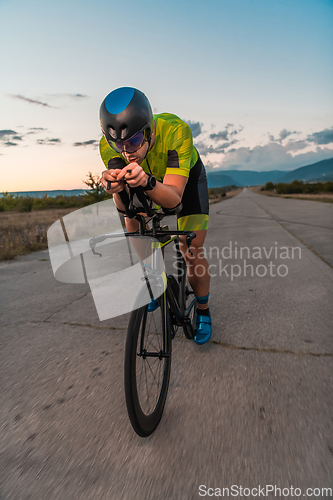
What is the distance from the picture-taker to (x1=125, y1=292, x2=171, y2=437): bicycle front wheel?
5.35 ft

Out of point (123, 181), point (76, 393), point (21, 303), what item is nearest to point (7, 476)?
point (76, 393)

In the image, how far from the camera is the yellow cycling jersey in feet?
6.62

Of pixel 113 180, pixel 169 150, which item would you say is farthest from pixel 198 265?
pixel 113 180

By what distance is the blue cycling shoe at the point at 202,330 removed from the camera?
286 cm

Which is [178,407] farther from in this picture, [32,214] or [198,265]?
[32,214]

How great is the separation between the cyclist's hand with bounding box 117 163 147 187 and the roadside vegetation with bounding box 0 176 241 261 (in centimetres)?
730

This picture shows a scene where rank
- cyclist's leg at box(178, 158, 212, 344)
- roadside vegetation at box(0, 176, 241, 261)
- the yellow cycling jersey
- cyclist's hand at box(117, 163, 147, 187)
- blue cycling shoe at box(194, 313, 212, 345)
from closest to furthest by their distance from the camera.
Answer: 1. cyclist's hand at box(117, 163, 147, 187)
2. the yellow cycling jersey
3. cyclist's leg at box(178, 158, 212, 344)
4. blue cycling shoe at box(194, 313, 212, 345)
5. roadside vegetation at box(0, 176, 241, 261)

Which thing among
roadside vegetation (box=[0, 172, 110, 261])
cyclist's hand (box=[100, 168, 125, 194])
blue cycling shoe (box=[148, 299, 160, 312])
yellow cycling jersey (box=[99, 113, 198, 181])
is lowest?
roadside vegetation (box=[0, 172, 110, 261])

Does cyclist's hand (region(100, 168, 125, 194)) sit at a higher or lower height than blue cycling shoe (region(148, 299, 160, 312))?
higher

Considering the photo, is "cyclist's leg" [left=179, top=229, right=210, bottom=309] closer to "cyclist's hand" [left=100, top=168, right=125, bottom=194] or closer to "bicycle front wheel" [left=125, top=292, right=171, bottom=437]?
"bicycle front wheel" [left=125, top=292, right=171, bottom=437]

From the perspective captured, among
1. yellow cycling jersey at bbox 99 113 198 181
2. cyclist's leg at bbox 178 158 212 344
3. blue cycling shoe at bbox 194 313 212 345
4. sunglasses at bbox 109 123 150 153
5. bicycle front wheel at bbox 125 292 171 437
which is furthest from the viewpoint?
blue cycling shoe at bbox 194 313 212 345

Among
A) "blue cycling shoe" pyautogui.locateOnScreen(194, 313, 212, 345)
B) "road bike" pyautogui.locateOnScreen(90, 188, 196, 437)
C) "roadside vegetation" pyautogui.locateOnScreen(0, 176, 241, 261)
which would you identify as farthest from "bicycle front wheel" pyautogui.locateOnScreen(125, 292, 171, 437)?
"roadside vegetation" pyautogui.locateOnScreen(0, 176, 241, 261)

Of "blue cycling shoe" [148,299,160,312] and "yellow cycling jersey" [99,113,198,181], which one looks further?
"yellow cycling jersey" [99,113,198,181]

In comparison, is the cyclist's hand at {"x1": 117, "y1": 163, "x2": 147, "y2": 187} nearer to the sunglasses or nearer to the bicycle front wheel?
the sunglasses
